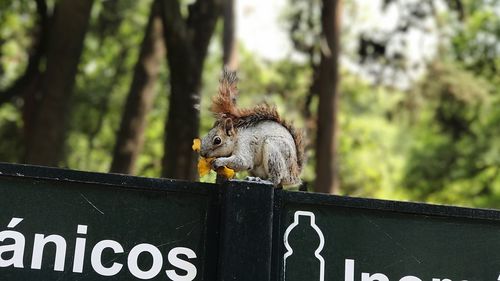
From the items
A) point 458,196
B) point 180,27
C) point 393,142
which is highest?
point 393,142

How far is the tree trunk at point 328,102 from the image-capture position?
51.2ft

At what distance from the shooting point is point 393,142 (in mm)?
41156

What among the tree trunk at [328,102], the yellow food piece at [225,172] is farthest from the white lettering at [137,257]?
the tree trunk at [328,102]

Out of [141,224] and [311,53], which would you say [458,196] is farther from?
[141,224]

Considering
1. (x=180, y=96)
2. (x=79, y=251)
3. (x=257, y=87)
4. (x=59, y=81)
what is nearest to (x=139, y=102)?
(x=59, y=81)

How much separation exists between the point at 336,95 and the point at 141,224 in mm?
13672

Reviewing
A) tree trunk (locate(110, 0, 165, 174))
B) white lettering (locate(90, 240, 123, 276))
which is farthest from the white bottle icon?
tree trunk (locate(110, 0, 165, 174))

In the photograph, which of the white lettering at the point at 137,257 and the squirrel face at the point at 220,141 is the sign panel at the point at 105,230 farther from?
the squirrel face at the point at 220,141

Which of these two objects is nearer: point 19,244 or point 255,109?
point 19,244

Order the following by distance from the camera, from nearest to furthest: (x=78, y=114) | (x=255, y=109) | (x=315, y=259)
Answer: (x=315, y=259) → (x=255, y=109) → (x=78, y=114)

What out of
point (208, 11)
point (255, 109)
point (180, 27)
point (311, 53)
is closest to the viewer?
point (255, 109)

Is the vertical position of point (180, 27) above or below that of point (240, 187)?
above

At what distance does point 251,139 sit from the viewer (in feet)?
12.0

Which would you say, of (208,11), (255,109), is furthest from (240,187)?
(208,11)
